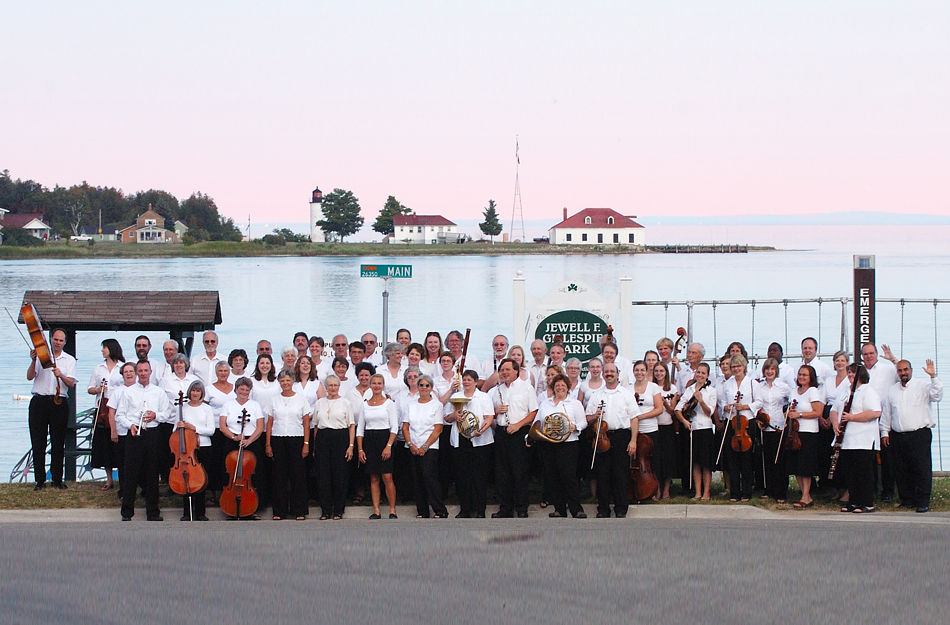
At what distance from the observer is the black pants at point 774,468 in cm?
1323

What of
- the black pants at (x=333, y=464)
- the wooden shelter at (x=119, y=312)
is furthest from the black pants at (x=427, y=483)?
the wooden shelter at (x=119, y=312)

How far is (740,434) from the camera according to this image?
13.3 metres

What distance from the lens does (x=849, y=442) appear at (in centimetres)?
1282

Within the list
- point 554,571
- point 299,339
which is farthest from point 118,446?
point 554,571

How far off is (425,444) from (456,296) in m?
62.5

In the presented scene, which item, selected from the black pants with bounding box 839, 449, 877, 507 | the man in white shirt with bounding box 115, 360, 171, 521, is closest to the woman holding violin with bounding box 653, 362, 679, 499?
the black pants with bounding box 839, 449, 877, 507

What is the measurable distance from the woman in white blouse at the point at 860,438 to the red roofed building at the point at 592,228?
13205 centimetres

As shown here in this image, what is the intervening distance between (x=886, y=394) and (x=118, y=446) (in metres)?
7.90

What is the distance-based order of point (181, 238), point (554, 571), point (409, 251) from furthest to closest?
1. point (181, 238)
2. point (409, 251)
3. point (554, 571)

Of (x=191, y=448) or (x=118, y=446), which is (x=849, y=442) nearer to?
(x=191, y=448)

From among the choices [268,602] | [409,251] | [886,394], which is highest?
[409,251]

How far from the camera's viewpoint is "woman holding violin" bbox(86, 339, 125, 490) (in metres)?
13.8

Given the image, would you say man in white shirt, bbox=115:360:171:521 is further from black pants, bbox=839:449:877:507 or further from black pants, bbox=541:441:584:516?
black pants, bbox=839:449:877:507

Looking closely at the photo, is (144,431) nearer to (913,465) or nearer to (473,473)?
(473,473)
